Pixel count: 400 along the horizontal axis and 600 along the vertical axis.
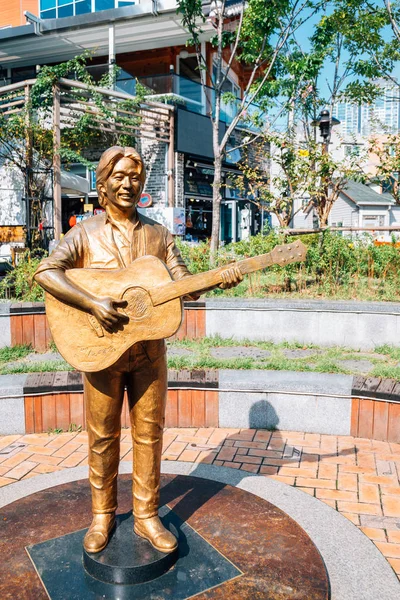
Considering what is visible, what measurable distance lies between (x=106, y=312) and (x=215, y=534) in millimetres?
1472

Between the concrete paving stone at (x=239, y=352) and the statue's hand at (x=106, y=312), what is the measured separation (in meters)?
4.09

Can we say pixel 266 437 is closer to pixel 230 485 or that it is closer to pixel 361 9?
pixel 230 485

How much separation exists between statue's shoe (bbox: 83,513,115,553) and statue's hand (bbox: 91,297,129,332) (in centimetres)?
113

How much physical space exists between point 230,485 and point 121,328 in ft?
5.57

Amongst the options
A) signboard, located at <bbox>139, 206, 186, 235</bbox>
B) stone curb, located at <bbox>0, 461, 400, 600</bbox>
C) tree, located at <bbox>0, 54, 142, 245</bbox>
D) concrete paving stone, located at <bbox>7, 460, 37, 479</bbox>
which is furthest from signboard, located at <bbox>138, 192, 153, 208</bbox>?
stone curb, located at <bbox>0, 461, 400, 600</bbox>

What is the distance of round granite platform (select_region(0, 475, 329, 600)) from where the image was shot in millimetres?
2523

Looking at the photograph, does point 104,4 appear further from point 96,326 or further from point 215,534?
point 215,534

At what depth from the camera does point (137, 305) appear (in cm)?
255

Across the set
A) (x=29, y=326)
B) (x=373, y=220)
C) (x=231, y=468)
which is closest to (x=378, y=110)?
(x=373, y=220)

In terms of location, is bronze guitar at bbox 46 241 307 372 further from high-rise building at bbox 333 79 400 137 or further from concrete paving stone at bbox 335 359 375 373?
high-rise building at bbox 333 79 400 137

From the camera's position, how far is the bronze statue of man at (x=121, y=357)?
8.38 ft

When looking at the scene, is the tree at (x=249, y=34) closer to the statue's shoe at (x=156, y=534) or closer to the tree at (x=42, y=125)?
the tree at (x=42, y=125)

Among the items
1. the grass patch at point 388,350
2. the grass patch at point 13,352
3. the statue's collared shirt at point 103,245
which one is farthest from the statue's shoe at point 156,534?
the grass patch at point 388,350

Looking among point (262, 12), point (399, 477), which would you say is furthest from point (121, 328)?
point (262, 12)
